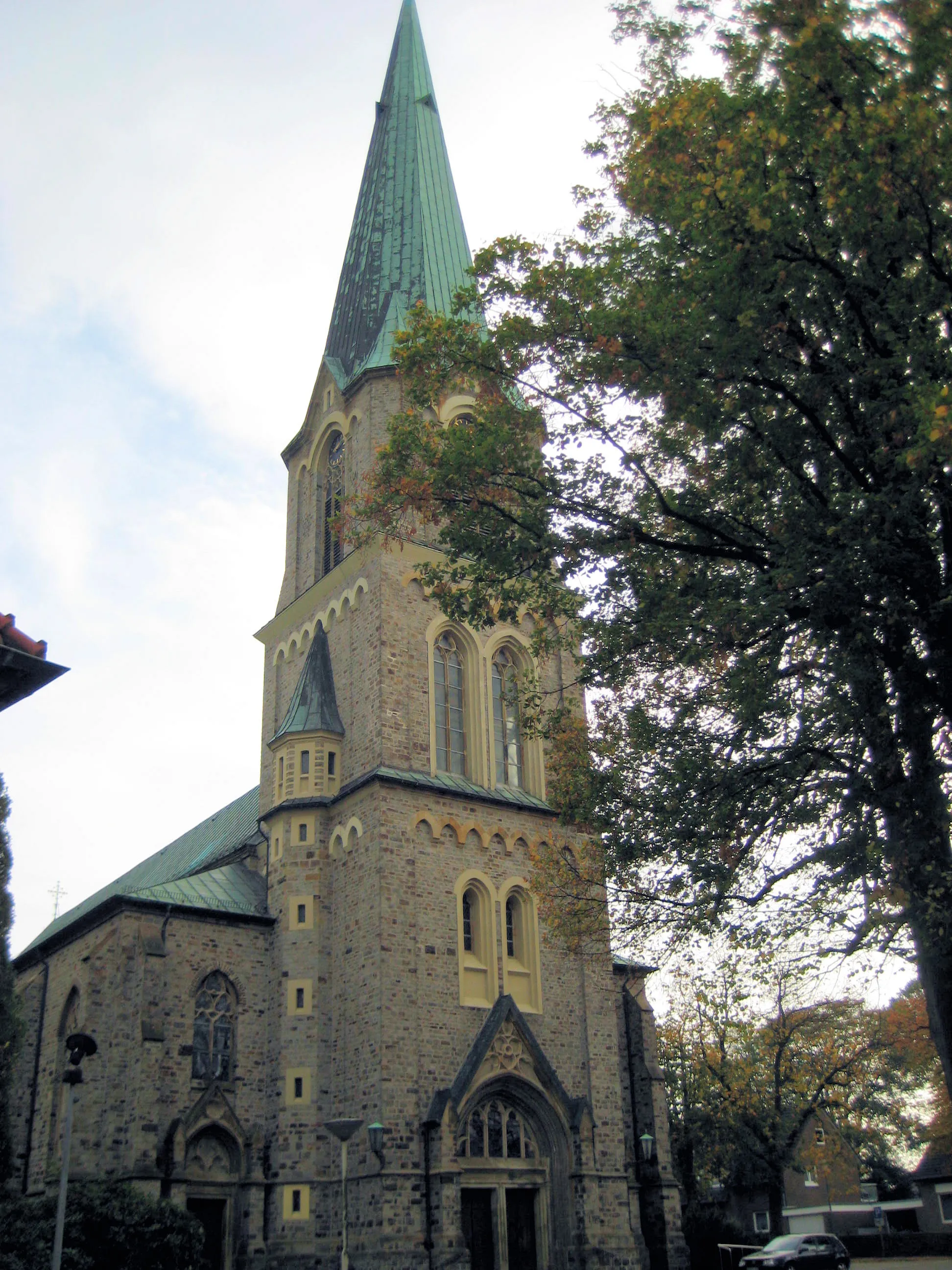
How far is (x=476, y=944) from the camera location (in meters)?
23.9

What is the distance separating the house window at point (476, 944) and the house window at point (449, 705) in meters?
2.72

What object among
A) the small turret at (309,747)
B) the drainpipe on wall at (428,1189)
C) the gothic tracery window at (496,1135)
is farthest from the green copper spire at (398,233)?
the drainpipe on wall at (428,1189)

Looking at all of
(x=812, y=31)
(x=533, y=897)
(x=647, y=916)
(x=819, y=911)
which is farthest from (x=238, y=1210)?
(x=812, y=31)

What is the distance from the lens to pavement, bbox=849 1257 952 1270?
1141 inches

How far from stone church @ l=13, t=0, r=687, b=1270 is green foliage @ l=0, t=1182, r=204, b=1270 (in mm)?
3418

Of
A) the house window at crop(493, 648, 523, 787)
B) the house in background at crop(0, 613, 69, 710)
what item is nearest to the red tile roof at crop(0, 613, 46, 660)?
the house in background at crop(0, 613, 69, 710)

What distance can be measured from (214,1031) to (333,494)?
44.2 ft

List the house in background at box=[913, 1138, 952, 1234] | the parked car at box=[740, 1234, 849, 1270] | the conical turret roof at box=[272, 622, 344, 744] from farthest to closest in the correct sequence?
the house in background at box=[913, 1138, 952, 1234]
the conical turret roof at box=[272, 622, 344, 744]
the parked car at box=[740, 1234, 849, 1270]

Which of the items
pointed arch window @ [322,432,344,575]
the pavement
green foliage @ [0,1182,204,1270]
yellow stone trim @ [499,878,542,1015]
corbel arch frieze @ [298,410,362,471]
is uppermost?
corbel arch frieze @ [298,410,362,471]

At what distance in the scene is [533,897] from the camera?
80.8 ft

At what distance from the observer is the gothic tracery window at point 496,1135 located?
21.9 metres

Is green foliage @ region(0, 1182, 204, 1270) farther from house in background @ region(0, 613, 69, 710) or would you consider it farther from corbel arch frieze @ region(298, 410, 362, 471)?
corbel arch frieze @ region(298, 410, 362, 471)

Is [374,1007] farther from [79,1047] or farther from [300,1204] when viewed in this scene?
[79,1047]

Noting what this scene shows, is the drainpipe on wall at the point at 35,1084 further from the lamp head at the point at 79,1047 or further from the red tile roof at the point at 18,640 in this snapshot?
the red tile roof at the point at 18,640
